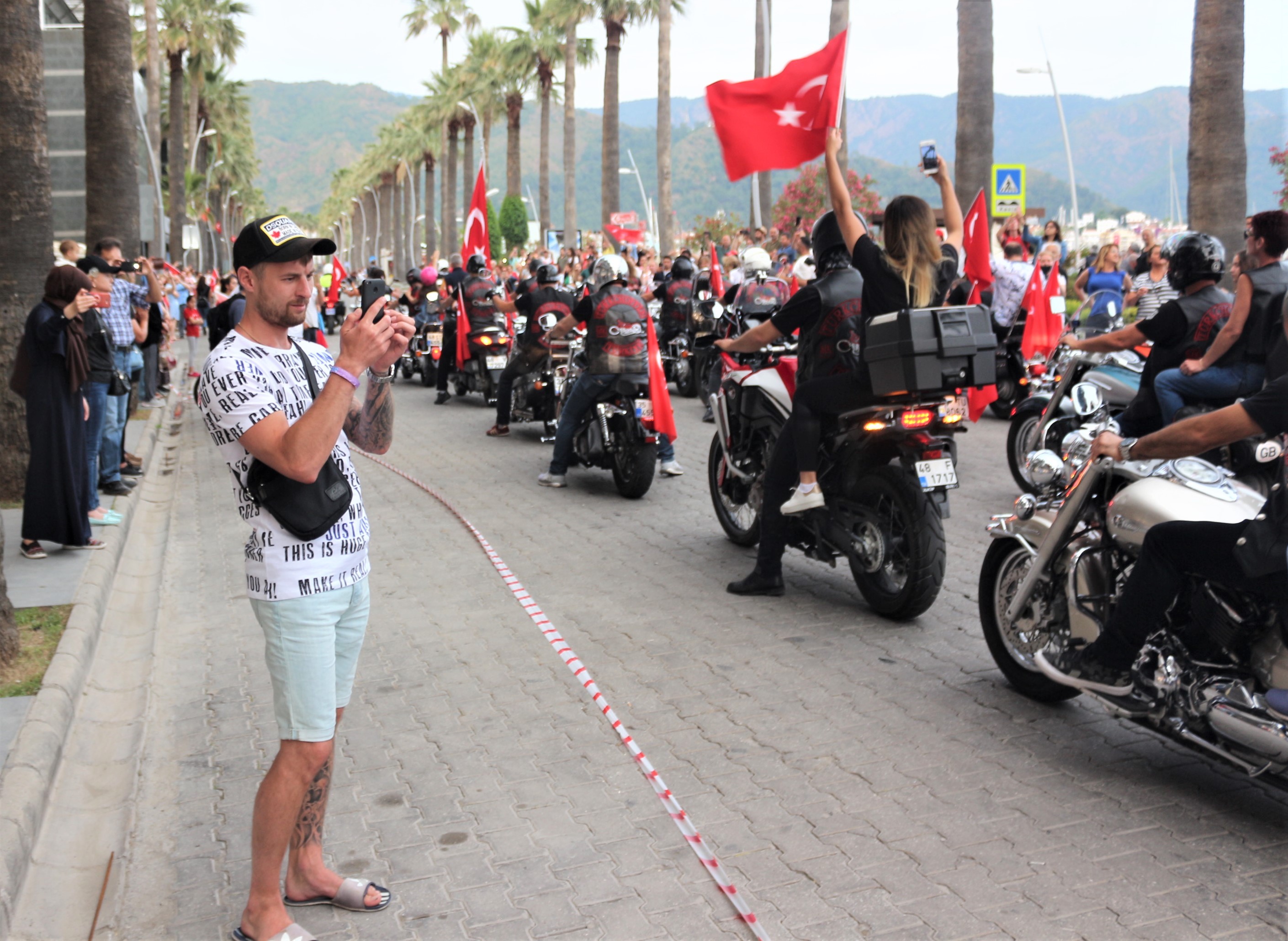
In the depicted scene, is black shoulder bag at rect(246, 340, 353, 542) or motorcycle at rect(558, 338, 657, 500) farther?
motorcycle at rect(558, 338, 657, 500)

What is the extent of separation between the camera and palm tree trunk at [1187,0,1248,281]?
1323cm

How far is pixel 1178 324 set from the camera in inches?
277

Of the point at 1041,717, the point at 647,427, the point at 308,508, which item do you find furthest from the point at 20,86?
the point at 1041,717

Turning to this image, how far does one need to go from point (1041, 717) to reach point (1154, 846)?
117 cm

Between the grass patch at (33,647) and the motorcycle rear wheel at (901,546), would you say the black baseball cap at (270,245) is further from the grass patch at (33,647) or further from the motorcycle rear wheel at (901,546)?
the motorcycle rear wheel at (901,546)

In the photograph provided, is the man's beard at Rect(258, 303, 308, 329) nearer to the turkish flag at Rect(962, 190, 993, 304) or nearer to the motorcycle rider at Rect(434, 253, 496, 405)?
the turkish flag at Rect(962, 190, 993, 304)

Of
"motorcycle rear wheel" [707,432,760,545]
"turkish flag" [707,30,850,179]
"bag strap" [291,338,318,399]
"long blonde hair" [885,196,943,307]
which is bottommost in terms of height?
"motorcycle rear wheel" [707,432,760,545]

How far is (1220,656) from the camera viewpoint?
414cm

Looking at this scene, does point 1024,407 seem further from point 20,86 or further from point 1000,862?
point 20,86

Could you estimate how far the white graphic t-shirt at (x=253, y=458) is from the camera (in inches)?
126

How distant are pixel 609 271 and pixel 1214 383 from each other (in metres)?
4.88

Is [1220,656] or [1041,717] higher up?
[1220,656]

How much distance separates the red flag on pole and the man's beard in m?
6.35

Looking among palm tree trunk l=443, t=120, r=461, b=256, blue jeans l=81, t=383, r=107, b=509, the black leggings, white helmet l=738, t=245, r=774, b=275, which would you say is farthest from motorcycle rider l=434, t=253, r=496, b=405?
palm tree trunk l=443, t=120, r=461, b=256
